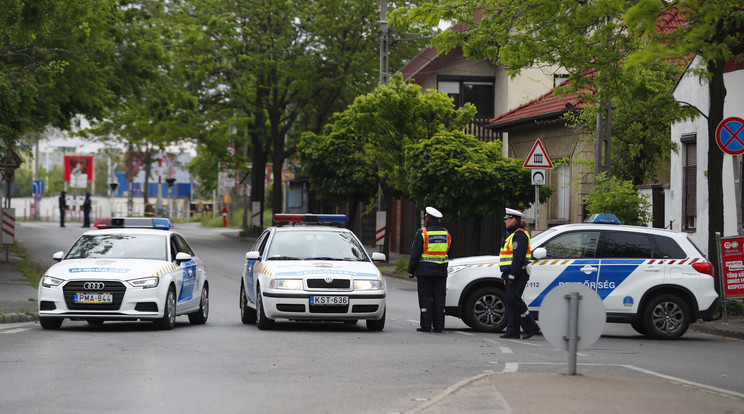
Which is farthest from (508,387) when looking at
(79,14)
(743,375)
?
(79,14)

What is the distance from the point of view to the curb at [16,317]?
17.2m

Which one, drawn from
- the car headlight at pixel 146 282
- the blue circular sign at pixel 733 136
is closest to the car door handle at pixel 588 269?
the blue circular sign at pixel 733 136

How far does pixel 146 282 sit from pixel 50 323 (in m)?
1.67

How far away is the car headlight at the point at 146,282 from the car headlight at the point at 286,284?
1644mm

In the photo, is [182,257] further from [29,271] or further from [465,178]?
[465,178]

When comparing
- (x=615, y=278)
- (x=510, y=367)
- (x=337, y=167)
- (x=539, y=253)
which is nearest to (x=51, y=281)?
(x=539, y=253)

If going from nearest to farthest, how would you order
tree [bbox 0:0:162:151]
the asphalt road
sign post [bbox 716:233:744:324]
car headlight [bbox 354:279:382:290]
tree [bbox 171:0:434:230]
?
the asphalt road → car headlight [bbox 354:279:382:290] → sign post [bbox 716:233:744:324] → tree [bbox 0:0:162:151] → tree [bbox 171:0:434:230]

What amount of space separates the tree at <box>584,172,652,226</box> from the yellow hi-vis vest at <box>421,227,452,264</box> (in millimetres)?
8415

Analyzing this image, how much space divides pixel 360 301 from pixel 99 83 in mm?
14641

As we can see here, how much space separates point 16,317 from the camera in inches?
689

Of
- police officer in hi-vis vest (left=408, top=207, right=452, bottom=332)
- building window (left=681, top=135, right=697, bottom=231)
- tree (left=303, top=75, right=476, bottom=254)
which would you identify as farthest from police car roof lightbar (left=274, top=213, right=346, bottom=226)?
tree (left=303, top=75, right=476, bottom=254)

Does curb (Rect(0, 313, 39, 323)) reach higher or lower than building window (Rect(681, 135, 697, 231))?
lower

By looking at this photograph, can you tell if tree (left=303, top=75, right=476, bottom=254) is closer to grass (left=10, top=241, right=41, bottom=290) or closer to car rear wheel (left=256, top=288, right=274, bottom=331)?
grass (left=10, top=241, right=41, bottom=290)

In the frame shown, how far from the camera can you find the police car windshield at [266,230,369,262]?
16188 mm
